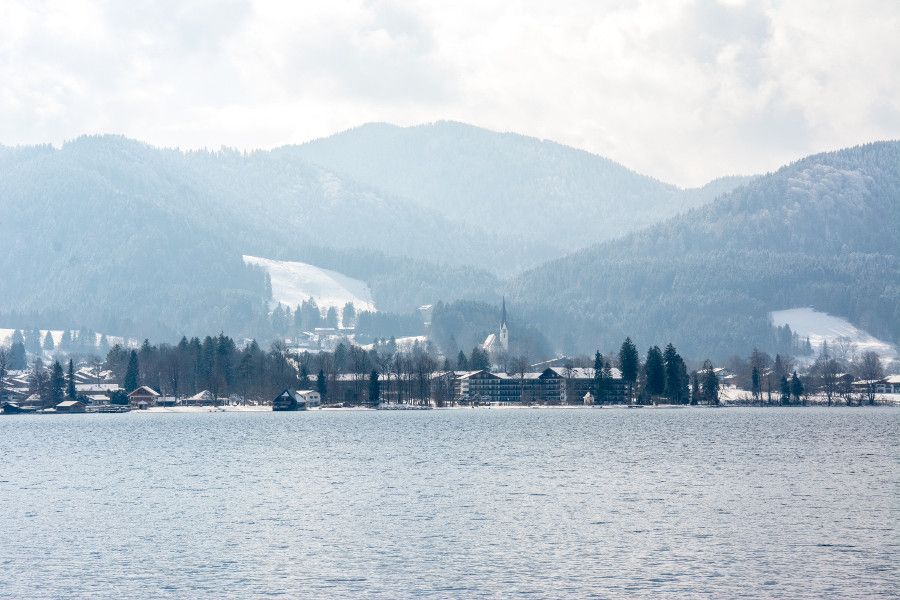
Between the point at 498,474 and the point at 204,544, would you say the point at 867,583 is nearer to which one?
the point at 204,544

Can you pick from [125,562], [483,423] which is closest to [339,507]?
[125,562]

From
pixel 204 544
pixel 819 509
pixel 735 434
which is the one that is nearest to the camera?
pixel 204 544

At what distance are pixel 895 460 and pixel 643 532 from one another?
47408mm

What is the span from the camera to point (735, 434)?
150 meters

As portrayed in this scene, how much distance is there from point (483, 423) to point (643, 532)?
123857 millimetres

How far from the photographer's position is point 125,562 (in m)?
60.1

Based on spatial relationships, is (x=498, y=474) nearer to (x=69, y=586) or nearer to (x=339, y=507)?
(x=339, y=507)

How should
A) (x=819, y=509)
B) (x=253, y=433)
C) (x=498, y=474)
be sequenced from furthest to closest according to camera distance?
(x=253, y=433)
(x=498, y=474)
(x=819, y=509)

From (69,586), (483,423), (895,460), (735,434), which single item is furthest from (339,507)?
Answer: (483,423)

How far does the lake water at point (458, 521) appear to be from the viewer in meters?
54.6

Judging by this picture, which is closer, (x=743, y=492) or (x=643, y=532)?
(x=643, y=532)

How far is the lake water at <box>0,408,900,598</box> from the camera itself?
179 ft

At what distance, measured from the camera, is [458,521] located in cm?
7100

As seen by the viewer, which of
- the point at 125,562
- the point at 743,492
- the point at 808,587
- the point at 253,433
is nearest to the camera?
the point at 808,587
